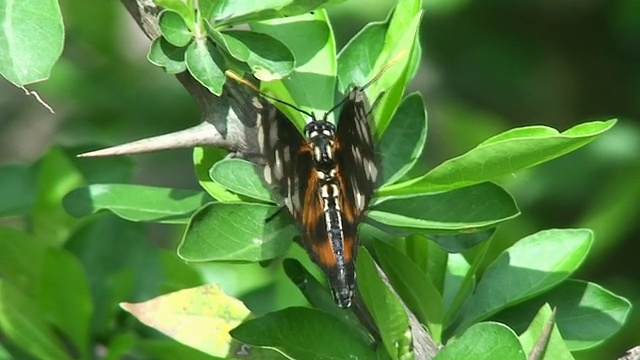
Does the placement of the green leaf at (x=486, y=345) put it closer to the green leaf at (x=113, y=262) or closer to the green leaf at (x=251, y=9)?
the green leaf at (x=251, y=9)

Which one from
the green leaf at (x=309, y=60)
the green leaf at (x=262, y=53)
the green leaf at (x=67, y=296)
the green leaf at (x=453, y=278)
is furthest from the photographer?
the green leaf at (x=67, y=296)

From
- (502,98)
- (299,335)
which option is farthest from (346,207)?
(502,98)

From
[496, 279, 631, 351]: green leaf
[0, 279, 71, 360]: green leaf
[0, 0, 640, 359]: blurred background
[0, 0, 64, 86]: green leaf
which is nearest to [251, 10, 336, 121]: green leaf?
[0, 0, 64, 86]: green leaf

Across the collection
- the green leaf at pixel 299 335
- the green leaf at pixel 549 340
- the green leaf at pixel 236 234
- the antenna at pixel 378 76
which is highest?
the antenna at pixel 378 76

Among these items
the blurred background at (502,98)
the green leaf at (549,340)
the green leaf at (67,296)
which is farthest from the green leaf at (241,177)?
the blurred background at (502,98)

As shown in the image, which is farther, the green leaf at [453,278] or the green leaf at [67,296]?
Answer: the green leaf at [67,296]

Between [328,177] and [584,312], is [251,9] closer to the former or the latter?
[328,177]

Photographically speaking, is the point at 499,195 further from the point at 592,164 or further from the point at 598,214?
the point at 592,164
